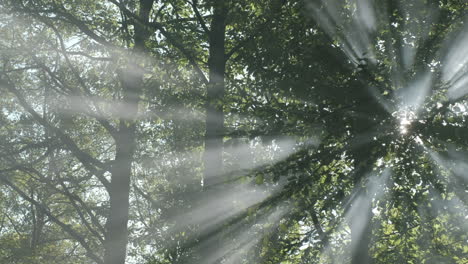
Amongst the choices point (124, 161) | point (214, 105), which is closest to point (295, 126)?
point (214, 105)

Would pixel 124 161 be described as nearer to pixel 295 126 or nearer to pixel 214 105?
pixel 214 105

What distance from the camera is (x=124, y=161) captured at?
1420 cm

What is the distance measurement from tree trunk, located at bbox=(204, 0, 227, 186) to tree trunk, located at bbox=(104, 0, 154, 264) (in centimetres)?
213

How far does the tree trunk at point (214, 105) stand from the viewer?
10.7 m

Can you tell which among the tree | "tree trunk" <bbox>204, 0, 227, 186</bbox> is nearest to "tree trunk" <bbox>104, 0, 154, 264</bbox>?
the tree

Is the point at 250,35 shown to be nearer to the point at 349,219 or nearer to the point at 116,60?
the point at 349,219

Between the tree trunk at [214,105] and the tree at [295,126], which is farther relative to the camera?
the tree trunk at [214,105]

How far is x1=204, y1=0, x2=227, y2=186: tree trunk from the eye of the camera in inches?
421

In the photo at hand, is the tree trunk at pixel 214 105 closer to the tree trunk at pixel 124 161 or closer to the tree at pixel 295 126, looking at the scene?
the tree at pixel 295 126

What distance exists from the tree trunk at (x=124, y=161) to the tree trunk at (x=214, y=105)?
2134 millimetres

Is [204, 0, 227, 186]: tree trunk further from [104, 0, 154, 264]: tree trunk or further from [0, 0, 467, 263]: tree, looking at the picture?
[104, 0, 154, 264]: tree trunk

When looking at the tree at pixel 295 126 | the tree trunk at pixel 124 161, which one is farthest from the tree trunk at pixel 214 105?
the tree trunk at pixel 124 161

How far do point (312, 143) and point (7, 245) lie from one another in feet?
57.0

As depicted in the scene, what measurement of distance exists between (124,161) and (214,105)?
4.65m
